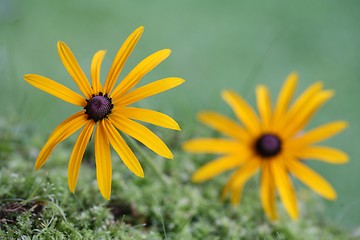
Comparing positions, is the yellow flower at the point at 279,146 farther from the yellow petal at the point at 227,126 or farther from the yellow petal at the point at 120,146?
the yellow petal at the point at 120,146

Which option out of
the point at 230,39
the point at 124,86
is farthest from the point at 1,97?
the point at 124,86

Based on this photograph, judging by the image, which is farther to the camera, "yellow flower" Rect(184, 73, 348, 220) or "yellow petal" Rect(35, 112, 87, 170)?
"yellow flower" Rect(184, 73, 348, 220)

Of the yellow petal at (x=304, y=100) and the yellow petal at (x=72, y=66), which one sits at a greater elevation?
the yellow petal at (x=72, y=66)

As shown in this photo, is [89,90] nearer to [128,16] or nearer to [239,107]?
[239,107]

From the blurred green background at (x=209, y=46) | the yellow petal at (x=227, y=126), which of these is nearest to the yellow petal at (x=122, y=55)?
the yellow petal at (x=227, y=126)

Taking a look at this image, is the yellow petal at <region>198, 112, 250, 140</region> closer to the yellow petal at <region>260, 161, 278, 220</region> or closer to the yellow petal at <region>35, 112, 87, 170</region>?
the yellow petal at <region>260, 161, 278, 220</region>

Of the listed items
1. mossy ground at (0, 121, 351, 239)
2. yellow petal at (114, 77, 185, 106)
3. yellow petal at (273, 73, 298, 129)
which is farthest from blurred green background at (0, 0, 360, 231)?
yellow petal at (114, 77, 185, 106)
